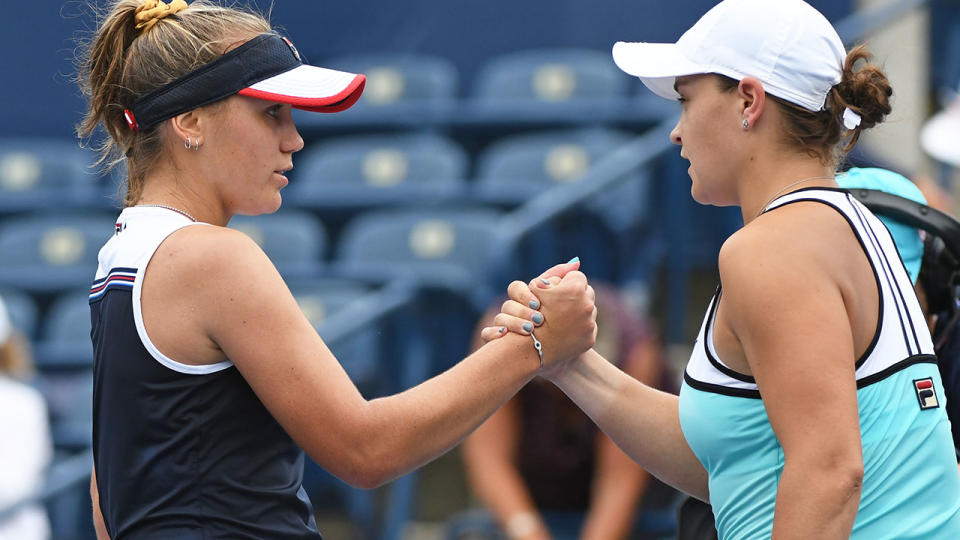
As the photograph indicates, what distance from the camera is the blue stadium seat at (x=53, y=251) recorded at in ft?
19.6

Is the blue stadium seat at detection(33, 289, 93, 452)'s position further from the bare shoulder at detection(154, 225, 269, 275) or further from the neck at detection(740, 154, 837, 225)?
the neck at detection(740, 154, 837, 225)

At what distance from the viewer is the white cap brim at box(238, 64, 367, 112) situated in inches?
68.1

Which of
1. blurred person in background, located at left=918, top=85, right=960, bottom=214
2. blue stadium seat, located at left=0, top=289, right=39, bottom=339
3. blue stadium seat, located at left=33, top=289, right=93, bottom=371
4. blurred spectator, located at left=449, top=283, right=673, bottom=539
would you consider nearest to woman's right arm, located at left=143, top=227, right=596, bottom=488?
blurred spectator, located at left=449, top=283, right=673, bottom=539

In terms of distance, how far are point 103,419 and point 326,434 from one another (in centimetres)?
32

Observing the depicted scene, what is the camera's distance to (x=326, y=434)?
166 cm

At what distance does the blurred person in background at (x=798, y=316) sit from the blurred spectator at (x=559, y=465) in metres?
1.99

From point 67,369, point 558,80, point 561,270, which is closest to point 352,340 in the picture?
point 67,369

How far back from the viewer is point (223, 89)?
5.65 feet

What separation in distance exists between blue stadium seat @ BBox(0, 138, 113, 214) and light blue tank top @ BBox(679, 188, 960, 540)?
560 centimetres

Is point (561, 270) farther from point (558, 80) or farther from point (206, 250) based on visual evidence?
point (558, 80)

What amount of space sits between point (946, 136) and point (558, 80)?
8.30 feet

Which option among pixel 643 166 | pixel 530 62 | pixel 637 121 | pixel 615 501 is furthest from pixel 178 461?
pixel 530 62

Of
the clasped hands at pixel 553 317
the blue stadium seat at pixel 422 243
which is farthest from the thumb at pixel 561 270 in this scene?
the blue stadium seat at pixel 422 243

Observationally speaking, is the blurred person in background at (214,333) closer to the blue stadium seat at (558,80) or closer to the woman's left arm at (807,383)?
the woman's left arm at (807,383)
